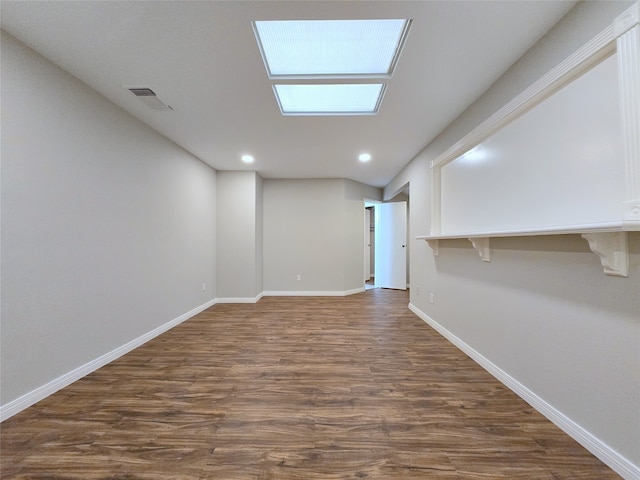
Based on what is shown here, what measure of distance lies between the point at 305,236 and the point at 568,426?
13.5 ft

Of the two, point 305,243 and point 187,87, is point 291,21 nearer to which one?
point 187,87

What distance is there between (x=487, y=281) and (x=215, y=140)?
3.36m

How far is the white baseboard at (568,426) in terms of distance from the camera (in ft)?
3.51

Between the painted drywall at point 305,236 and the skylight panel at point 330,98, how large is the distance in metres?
2.50

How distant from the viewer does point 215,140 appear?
2.99 m

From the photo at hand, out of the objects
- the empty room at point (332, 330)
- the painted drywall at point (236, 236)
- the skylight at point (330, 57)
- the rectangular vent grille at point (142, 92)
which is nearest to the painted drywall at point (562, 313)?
the empty room at point (332, 330)

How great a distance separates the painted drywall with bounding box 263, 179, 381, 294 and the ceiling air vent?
2686 millimetres

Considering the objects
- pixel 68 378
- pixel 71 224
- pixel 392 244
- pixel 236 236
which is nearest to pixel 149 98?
pixel 71 224

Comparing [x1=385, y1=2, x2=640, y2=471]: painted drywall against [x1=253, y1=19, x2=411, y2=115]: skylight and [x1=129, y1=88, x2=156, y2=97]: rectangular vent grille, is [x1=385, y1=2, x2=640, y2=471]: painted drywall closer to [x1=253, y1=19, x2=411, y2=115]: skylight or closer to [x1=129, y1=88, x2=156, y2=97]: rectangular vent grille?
[x1=253, y1=19, x2=411, y2=115]: skylight

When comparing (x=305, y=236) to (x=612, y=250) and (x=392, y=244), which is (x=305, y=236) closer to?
(x=392, y=244)

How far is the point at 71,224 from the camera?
182 cm

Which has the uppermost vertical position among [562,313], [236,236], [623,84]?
[623,84]

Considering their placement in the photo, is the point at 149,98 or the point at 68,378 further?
the point at 149,98

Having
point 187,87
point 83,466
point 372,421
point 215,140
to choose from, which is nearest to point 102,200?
point 187,87
